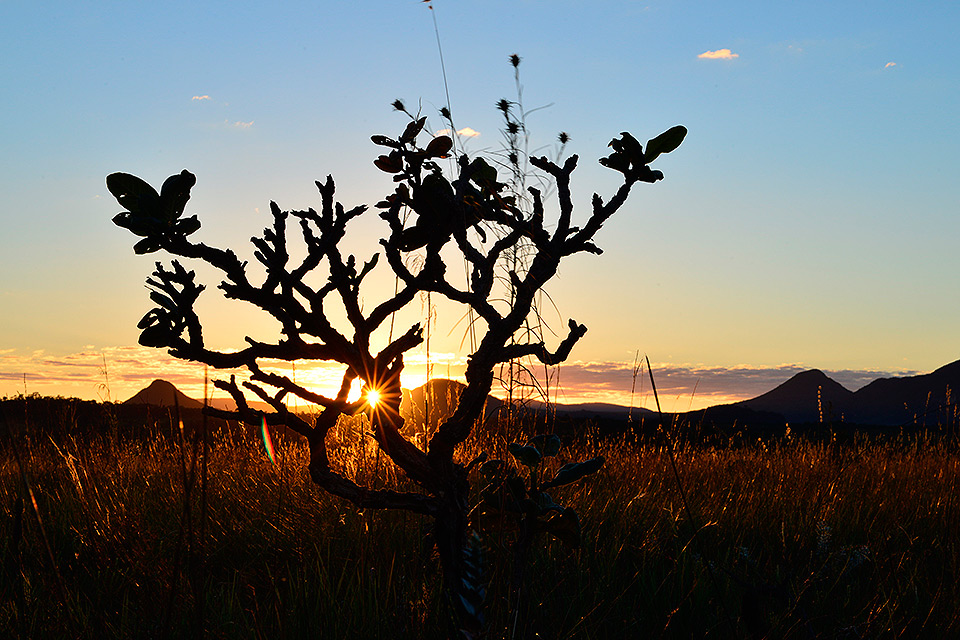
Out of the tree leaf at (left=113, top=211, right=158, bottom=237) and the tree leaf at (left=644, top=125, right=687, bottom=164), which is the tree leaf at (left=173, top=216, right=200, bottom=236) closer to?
the tree leaf at (left=113, top=211, right=158, bottom=237)

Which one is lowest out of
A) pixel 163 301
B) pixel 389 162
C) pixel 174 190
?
pixel 163 301

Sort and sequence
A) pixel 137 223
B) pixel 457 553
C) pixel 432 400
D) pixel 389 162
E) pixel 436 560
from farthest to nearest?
pixel 432 400 < pixel 436 560 < pixel 389 162 < pixel 457 553 < pixel 137 223

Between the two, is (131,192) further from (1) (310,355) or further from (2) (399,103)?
(2) (399,103)

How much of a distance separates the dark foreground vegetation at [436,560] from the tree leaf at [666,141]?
3.96 feet

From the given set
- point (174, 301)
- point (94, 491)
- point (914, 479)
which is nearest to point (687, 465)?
point (914, 479)

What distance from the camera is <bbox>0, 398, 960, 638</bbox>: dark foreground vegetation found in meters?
2.15

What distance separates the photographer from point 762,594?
194 centimetres

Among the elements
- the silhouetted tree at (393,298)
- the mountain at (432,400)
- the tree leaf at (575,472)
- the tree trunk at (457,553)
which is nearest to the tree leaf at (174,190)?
the silhouetted tree at (393,298)

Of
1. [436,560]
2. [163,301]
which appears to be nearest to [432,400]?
[436,560]

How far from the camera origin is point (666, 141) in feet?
6.97

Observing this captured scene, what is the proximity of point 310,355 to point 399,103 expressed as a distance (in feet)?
3.07

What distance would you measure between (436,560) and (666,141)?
1.88 meters

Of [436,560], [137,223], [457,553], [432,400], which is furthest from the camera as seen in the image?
[432,400]

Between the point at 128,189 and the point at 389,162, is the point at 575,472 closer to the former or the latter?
the point at 389,162
